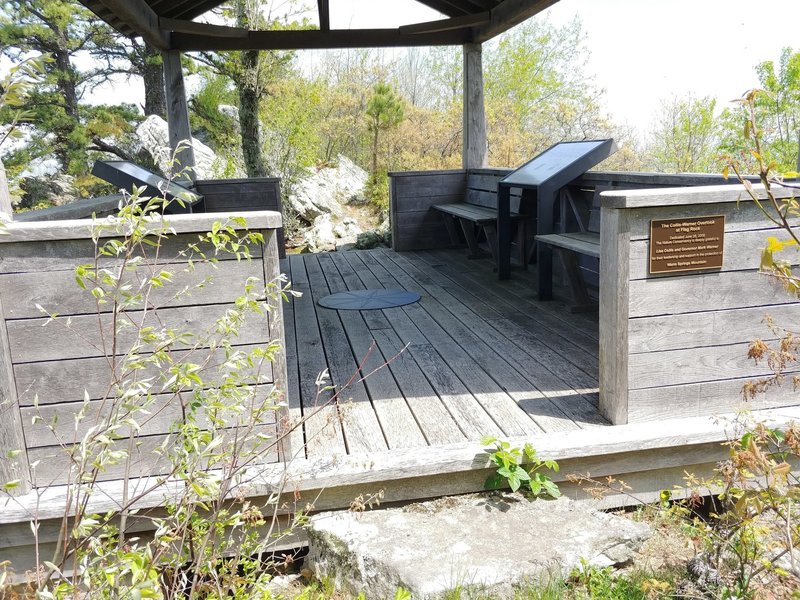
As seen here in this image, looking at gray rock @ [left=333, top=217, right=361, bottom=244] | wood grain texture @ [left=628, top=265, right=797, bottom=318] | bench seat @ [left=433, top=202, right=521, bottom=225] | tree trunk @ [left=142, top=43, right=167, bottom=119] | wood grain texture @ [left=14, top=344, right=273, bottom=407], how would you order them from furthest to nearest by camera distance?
tree trunk @ [left=142, top=43, right=167, bottom=119]
gray rock @ [left=333, top=217, right=361, bottom=244]
bench seat @ [left=433, top=202, right=521, bottom=225]
wood grain texture @ [left=628, top=265, right=797, bottom=318]
wood grain texture @ [left=14, top=344, right=273, bottom=407]

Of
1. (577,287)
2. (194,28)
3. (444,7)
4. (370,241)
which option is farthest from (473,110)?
(577,287)

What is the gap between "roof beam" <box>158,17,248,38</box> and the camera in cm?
635

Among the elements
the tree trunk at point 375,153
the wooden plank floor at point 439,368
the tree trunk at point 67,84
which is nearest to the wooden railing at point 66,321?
the wooden plank floor at point 439,368

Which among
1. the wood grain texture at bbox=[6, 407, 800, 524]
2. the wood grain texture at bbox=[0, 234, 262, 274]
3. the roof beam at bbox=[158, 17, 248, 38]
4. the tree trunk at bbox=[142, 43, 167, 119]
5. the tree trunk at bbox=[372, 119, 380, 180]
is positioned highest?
the tree trunk at bbox=[142, 43, 167, 119]

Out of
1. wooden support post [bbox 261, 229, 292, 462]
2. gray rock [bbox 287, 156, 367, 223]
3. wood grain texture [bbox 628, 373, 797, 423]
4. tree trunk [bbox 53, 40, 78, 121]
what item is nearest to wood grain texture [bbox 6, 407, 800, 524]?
wood grain texture [bbox 628, 373, 797, 423]

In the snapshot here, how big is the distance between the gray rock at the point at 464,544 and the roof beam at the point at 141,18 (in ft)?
13.9

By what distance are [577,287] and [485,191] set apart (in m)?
2.41

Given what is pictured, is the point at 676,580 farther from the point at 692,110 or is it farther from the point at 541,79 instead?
the point at 541,79

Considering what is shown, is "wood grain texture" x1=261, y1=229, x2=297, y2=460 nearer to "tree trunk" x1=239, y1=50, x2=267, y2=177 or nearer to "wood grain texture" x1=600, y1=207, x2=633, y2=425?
"wood grain texture" x1=600, y1=207, x2=633, y2=425

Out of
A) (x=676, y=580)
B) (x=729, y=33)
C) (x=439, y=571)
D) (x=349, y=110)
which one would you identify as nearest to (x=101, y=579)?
(x=439, y=571)

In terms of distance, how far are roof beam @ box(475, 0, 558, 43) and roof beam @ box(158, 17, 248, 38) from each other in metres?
2.48

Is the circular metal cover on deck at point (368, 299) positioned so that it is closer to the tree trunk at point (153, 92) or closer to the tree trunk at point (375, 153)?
the tree trunk at point (375, 153)

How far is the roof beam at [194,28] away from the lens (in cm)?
635

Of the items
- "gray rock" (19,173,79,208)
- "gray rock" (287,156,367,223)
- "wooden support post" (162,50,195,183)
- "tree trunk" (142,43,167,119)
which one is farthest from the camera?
"tree trunk" (142,43,167,119)
